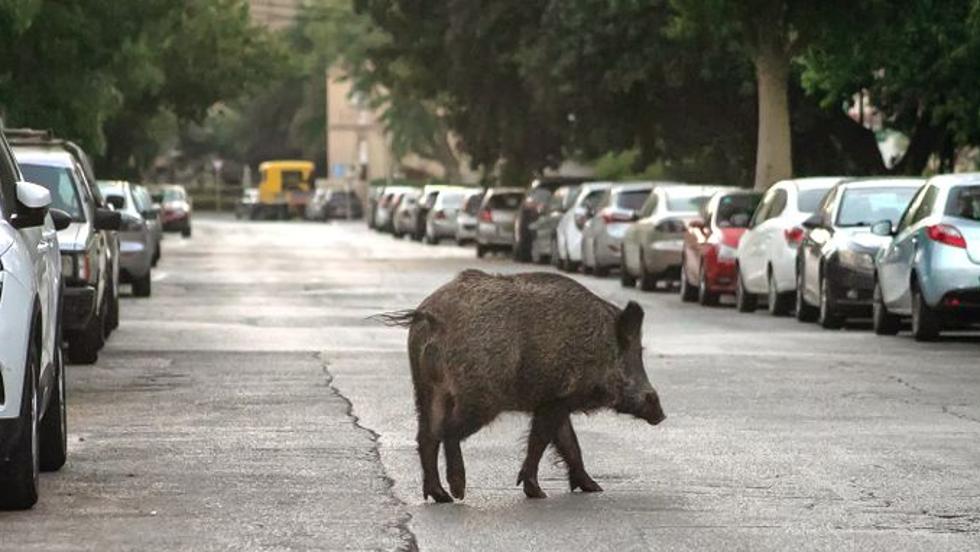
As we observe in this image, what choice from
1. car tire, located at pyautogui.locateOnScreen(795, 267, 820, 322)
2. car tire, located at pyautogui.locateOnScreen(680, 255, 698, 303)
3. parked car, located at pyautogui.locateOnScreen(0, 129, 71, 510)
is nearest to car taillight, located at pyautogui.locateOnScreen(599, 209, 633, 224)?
car tire, located at pyautogui.locateOnScreen(680, 255, 698, 303)

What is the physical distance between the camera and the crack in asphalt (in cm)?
1055

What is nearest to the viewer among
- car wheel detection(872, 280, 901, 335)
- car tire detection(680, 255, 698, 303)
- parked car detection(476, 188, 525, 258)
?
car wheel detection(872, 280, 901, 335)

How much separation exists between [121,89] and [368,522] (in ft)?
160

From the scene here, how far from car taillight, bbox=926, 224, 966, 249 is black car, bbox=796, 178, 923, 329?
8.94 ft

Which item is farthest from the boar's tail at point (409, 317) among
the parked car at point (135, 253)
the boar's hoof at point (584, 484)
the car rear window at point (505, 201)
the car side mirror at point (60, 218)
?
the car rear window at point (505, 201)

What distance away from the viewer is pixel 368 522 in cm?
1117

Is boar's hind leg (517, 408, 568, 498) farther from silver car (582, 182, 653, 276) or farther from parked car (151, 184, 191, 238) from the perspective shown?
parked car (151, 184, 191, 238)

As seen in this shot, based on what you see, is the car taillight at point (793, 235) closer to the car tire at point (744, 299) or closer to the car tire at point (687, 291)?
the car tire at point (744, 299)

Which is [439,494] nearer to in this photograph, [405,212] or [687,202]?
[687,202]

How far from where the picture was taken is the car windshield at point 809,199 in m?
30.9

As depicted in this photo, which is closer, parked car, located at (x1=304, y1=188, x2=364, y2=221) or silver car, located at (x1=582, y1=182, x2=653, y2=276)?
silver car, located at (x1=582, y1=182, x2=653, y2=276)

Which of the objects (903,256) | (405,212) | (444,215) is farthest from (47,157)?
(405,212)

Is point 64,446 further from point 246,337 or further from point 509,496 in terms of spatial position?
point 246,337

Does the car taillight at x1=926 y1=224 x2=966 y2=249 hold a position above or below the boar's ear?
below
